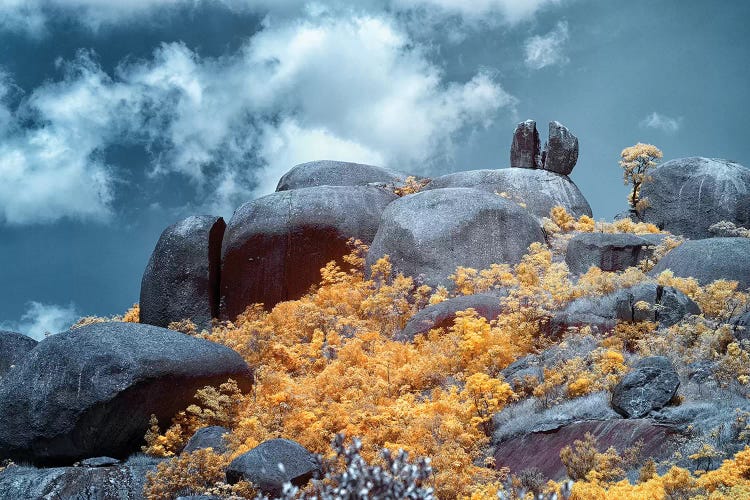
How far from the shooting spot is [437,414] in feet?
36.5

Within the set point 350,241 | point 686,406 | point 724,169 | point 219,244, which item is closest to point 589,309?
point 686,406

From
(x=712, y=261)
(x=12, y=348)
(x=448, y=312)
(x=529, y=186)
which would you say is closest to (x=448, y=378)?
(x=448, y=312)

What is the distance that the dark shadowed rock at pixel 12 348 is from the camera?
2025cm

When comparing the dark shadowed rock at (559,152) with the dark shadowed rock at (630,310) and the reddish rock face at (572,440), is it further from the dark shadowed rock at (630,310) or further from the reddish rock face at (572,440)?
the reddish rock face at (572,440)

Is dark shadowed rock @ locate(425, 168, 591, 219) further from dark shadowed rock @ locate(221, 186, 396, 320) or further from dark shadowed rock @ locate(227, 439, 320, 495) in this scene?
dark shadowed rock @ locate(227, 439, 320, 495)

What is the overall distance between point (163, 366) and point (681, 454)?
8432mm

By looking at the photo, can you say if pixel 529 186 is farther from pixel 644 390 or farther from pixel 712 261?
pixel 644 390

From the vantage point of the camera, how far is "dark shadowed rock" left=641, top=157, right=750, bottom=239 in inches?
945

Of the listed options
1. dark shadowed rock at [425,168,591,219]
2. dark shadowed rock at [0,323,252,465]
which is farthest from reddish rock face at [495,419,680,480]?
dark shadowed rock at [425,168,591,219]

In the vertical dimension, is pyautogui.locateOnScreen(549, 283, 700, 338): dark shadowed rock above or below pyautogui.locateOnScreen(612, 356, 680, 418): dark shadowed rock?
above

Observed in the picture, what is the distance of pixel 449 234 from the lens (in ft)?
60.7

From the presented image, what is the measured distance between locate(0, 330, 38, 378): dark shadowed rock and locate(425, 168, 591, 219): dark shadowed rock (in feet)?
40.9

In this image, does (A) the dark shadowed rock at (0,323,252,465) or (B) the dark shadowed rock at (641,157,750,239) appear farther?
(B) the dark shadowed rock at (641,157,750,239)

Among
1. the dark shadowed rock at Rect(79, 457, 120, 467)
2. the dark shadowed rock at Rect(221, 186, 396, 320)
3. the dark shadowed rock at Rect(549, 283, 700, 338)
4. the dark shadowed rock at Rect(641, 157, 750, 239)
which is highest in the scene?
the dark shadowed rock at Rect(641, 157, 750, 239)
